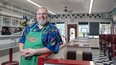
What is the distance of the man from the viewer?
164 cm

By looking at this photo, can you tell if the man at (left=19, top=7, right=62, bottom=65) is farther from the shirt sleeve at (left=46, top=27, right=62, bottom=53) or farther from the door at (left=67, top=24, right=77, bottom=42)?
the door at (left=67, top=24, right=77, bottom=42)

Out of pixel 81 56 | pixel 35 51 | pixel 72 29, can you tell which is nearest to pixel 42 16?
pixel 35 51

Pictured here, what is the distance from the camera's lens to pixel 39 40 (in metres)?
1.65

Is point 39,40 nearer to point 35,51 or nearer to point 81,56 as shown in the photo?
point 35,51

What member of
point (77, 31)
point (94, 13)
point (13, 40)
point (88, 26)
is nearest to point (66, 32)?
point (77, 31)

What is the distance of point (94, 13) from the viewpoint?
45.4 feet

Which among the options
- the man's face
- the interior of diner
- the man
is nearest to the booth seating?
the interior of diner

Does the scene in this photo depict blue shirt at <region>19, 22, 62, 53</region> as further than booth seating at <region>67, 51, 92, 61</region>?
No

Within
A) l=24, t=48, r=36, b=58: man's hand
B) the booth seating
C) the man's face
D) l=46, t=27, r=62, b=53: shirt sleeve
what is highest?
the man's face

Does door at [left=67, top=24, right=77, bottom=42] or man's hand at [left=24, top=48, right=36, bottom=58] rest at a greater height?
door at [left=67, top=24, right=77, bottom=42]

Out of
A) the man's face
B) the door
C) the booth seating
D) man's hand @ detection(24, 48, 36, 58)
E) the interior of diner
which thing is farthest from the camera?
the door

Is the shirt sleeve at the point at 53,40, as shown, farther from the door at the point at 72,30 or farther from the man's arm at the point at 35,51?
the door at the point at 72,30

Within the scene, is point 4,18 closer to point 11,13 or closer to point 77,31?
point 11,13

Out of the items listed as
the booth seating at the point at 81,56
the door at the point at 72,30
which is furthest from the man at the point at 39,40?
the door at the point at 72,30
